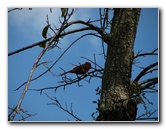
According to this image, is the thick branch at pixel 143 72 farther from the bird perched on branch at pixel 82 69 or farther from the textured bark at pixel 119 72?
the bird perched on branch at pixel 82 69

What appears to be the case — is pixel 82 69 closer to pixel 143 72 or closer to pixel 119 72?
pixel 119 72

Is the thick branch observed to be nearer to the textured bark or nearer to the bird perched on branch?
the textured bark

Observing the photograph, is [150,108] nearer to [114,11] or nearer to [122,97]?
[122,97]

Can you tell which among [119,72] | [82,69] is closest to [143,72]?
[119,72]

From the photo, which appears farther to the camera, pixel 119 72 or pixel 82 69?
pixel 82 69

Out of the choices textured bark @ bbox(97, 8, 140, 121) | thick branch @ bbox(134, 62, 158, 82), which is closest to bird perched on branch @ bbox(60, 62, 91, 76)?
textured bark @ bbox(97, 8, 140, 121)

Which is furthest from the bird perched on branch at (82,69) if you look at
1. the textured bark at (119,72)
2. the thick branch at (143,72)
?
the thick branch at (143,72)

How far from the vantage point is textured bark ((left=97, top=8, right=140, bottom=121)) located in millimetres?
1441

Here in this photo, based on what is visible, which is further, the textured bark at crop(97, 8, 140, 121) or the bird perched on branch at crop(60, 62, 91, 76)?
the bird perched on branch at crop(60, 62, 91, 76)

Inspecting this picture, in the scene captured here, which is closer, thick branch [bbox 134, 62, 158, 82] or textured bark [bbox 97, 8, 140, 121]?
textured bark [bbox 97, 8, 140, 121]

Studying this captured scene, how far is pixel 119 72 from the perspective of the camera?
1469mm
